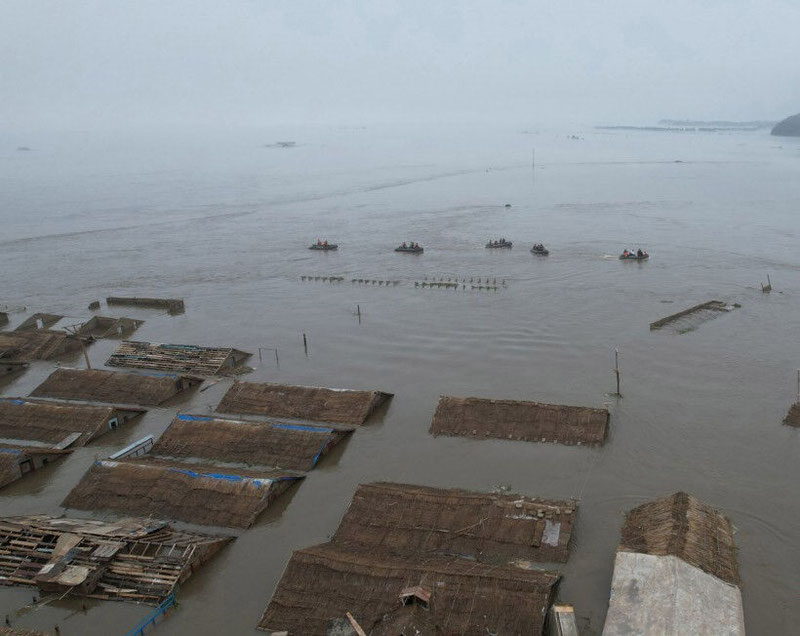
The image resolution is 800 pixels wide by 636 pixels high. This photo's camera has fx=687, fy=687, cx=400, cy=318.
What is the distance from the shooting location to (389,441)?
29.8m

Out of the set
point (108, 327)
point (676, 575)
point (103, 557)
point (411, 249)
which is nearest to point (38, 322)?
point (108, 327)

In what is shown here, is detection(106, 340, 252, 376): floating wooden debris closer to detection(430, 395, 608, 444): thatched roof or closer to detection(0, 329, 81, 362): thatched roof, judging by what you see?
detection(0, 329, 81, 362): thatched roof

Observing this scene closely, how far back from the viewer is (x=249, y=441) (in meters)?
28.4

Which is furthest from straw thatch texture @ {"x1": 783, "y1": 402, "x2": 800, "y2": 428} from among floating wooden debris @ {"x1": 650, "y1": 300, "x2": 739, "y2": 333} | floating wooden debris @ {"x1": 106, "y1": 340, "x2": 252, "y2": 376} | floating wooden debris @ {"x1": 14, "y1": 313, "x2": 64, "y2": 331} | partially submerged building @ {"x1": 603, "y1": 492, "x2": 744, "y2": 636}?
floating wooden debris @ {"x1": 14, "y1": 313, "x2": 64, "y2": 331}

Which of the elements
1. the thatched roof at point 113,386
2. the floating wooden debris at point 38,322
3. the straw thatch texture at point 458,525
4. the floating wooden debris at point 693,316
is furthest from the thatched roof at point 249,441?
the floating wooden debris at point 38,322

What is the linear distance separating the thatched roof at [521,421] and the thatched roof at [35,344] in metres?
25.2

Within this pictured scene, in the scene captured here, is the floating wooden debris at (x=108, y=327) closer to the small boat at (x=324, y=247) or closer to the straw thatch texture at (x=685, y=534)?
the small boat at (x=324, y=247)

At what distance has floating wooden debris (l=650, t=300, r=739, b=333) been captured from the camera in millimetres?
41719

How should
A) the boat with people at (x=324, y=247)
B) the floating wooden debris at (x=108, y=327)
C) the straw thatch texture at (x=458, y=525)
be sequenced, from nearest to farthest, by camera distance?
the straw thatch texture at (x=458, y=525) → the floating wooden debris at (x=108, y=327) → the boat with people at (x=324, y=247)

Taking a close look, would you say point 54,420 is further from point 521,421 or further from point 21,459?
point 521,421

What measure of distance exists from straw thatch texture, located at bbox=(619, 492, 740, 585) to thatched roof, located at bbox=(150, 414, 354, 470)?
40.2 feet

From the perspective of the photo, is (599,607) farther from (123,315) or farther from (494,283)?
(123,315)

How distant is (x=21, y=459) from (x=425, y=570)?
18.1 m

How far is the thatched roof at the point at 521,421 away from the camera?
2842cm
